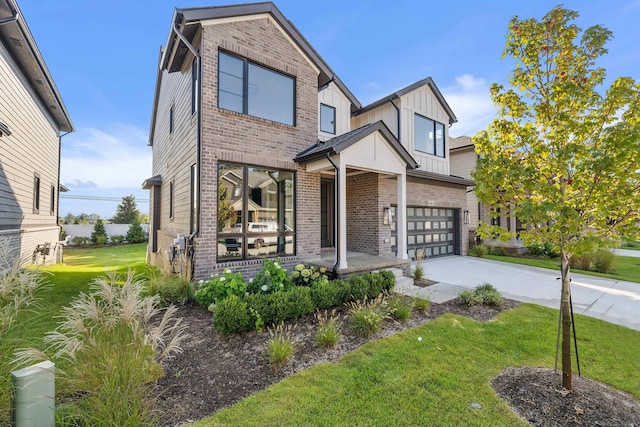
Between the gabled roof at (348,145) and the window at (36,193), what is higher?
the gabled roof at (348,145)

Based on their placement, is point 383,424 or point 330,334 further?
point 330,334

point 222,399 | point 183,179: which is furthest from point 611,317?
point 183,179

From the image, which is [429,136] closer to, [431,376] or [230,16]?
[230,16]

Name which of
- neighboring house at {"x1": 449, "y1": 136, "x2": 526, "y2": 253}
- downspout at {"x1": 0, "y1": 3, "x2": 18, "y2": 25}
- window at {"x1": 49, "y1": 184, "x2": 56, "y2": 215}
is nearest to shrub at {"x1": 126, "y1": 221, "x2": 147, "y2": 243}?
window at {"x1": 49, "y1": 184, "x2": 56, "y2": 215}

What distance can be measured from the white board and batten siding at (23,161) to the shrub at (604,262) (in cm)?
1822

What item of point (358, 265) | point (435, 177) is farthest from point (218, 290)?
point (435, 177)

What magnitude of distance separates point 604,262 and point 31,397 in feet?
51.9

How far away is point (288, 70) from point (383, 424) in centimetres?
852

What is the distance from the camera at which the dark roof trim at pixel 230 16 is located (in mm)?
6582

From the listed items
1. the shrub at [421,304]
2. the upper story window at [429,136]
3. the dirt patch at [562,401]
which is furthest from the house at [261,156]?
the dirt patch at [562,401]

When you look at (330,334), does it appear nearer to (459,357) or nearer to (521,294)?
(459,357)

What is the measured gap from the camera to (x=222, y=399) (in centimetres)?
307

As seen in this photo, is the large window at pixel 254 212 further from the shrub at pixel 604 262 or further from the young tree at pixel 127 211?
the young tree at pixel 127 211

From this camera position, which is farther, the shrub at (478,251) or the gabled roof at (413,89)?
the shrub at (478,251)
